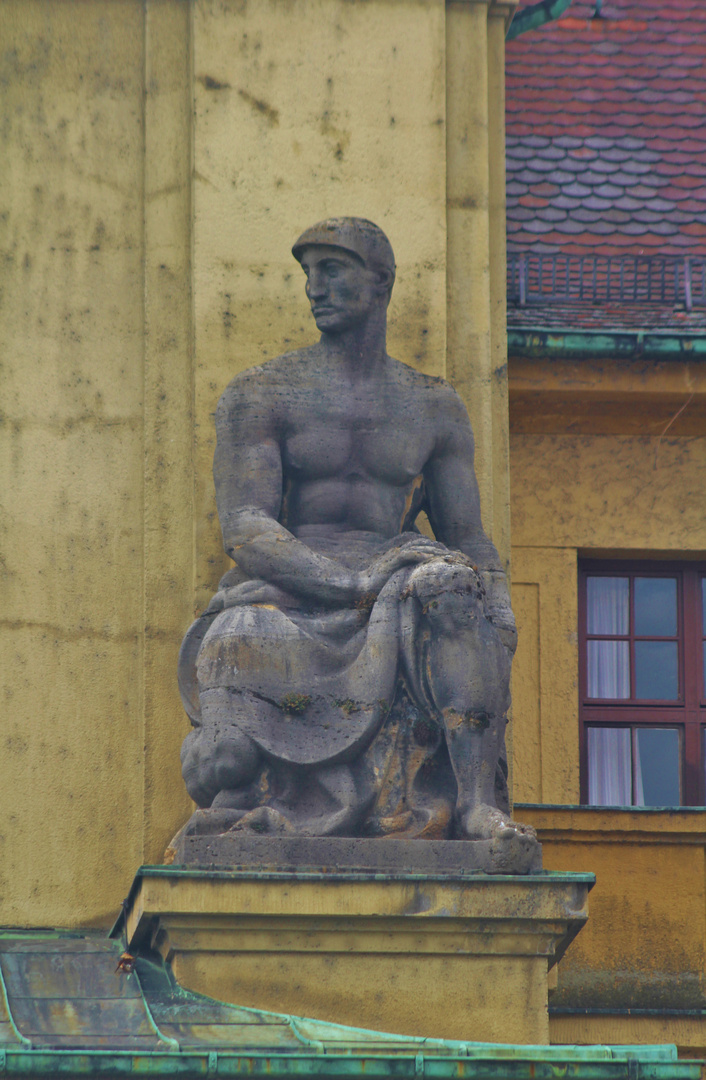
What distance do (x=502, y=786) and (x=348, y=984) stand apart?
1190 millimetres

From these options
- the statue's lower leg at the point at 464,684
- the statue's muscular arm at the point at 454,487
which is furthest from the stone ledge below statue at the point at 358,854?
the statue's muscular arm at the point at 454,487

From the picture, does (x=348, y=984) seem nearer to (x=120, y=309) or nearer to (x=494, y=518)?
(x=494, y=518)

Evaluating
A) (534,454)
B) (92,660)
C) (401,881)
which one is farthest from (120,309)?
(401,881)

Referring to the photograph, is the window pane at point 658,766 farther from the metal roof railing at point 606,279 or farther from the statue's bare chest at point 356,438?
the statue's bare chest at point 356,438

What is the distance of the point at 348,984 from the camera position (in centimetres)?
798

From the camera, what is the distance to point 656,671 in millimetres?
12398

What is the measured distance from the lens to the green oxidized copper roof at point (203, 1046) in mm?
7035

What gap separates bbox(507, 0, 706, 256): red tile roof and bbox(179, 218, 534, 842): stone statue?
151 inches

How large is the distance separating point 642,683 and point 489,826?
14.4 feet

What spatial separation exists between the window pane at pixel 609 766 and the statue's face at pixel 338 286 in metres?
3.95

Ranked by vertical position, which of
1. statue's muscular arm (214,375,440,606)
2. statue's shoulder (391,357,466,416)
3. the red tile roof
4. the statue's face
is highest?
the red tile roof

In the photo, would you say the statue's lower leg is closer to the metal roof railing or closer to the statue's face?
the statue's face

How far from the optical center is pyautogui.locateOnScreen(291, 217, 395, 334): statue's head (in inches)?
357

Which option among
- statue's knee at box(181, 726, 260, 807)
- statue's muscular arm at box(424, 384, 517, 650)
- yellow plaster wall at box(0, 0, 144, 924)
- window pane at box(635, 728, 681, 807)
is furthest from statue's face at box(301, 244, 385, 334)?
window pane at box(635, 728, 681, 807)
